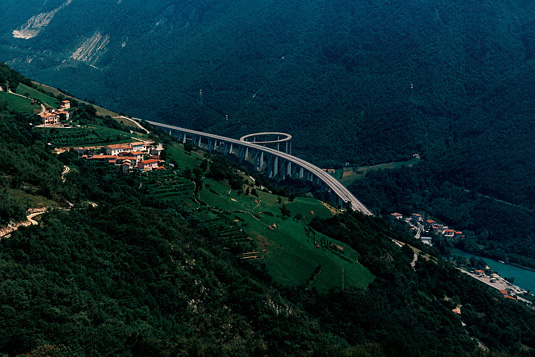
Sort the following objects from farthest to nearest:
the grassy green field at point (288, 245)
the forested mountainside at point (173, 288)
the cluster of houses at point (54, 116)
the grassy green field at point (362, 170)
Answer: the grassy green field at point (362, 170) → the cluster of houses at point (54, 116) → the grassy green field at point (288, 245) → the forested mountainside at point (173, 288)

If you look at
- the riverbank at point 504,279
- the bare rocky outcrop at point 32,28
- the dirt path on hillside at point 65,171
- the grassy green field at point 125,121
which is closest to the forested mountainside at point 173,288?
the dirt path on hillside at point 65,171

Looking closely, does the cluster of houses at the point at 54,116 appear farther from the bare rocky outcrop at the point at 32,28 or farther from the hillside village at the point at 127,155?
the bare rocky outcrop at the point at 32,28

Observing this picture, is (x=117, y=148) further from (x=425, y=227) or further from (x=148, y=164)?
(x=425, y=227)

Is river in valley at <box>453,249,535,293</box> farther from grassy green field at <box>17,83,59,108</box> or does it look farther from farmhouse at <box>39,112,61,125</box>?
grassy green field at <box>17,83,59,108</box>

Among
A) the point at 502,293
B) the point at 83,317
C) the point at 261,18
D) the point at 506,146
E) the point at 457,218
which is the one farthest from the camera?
the point at 261,18

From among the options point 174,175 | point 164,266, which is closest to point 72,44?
point 174,175

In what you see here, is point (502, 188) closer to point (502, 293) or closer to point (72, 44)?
point (502, 293)

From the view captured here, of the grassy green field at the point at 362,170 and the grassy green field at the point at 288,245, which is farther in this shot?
the grassy green field at the point at 362,170

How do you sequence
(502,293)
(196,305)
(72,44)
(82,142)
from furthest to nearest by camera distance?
(72,44), (502,293), (82,142), (196,305)
